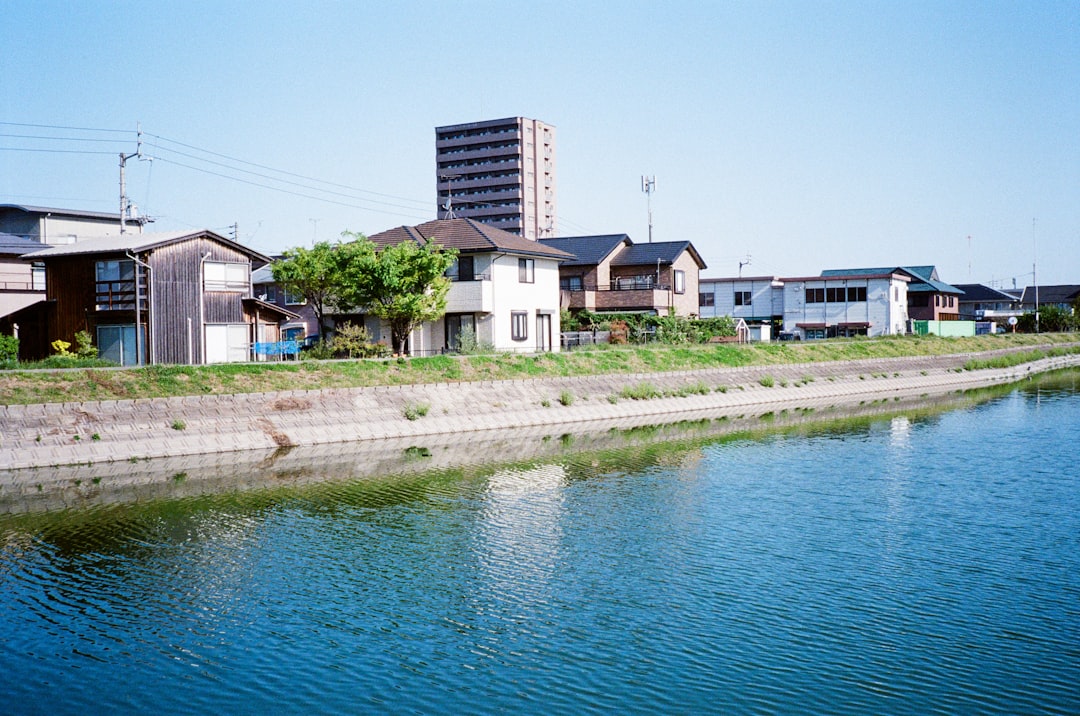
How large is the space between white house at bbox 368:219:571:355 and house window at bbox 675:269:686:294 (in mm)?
16329

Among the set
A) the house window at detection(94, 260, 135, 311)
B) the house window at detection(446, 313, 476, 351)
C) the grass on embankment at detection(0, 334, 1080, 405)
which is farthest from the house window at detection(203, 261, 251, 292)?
the house window at detection(446, 313, 476, 351)

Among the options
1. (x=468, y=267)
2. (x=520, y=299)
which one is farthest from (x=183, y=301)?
(x=520, y=299)

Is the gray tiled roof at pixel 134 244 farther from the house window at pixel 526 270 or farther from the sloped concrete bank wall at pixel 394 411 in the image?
the house window at pixel 526 270

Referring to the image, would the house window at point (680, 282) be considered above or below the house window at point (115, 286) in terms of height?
above

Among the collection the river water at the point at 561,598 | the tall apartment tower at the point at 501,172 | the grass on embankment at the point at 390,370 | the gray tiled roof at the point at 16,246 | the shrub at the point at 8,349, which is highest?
the tall apartment tower at the point at 501,172

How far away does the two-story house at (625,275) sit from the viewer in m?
62.2

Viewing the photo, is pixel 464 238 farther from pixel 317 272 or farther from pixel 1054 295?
pixel 1054 295

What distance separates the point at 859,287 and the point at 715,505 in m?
57.2

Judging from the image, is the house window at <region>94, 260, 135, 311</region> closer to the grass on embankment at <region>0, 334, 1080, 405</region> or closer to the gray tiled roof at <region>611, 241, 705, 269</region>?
the grass on embankment at <region>0, 334, 1080, 405</region>

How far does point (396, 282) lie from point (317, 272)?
4.15 meters

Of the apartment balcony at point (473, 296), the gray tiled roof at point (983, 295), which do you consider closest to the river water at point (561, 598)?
the apartment balcony at point (473, 296)

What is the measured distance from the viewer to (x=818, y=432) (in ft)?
114

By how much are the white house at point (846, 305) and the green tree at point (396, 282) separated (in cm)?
3983

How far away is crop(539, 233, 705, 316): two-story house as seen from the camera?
62.2 meters
